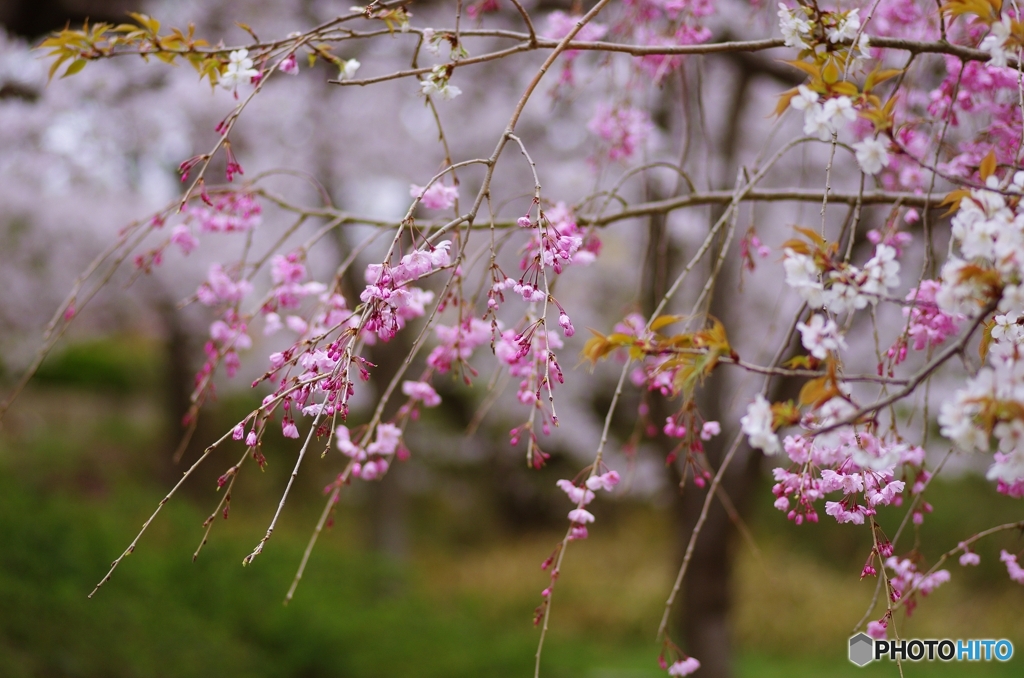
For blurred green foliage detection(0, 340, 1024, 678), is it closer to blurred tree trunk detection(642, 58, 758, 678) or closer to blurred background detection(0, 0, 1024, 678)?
blurred background detection(0, 0, 1024, 678)

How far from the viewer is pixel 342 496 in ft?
9.71

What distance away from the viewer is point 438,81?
4.51 feet

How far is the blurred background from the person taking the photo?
151 inches

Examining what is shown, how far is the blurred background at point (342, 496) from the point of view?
3.84 metres

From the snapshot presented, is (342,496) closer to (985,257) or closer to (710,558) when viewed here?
(710,558)

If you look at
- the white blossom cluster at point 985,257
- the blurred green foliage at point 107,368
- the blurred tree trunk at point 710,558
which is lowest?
the white blossom cluster at point 985,257

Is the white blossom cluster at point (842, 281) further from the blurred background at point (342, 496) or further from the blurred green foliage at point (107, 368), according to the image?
the blurred green foliage at point (107, 368)

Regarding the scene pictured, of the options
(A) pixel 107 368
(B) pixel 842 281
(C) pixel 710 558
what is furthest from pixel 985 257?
(A) pixel 107 368

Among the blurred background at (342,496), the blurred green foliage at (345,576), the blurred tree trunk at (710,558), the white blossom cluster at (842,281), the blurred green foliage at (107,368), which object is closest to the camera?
the white blossom cluster at (842,281)

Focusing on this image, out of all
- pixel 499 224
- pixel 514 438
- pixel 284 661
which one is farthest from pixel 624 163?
pixel 284 661

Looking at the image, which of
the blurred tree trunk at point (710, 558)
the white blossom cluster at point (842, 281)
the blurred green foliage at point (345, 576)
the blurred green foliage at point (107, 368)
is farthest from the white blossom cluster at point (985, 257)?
the blurred green foliage at point (107, 368)

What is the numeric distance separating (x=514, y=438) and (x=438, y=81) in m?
0.64

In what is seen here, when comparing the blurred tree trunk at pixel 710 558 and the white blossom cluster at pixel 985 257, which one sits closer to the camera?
the white blossom cluster at pixel 985 257

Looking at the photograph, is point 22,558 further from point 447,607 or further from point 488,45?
point 488,45
